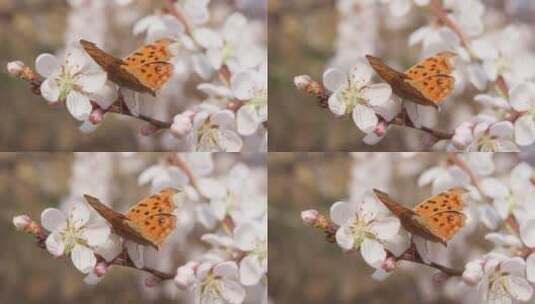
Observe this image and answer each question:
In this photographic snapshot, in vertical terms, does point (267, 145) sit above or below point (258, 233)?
above

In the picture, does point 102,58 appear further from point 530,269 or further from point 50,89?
point 530,269

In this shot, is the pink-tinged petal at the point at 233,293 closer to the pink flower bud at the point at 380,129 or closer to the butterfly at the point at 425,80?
the pink flower bud at the point at 380,129

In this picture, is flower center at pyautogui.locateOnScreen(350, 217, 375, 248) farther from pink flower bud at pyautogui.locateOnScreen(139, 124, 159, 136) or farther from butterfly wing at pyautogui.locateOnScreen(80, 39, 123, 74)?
butterfly wing at pyautogui.locateOnScreen(80, 39, 123, 74)

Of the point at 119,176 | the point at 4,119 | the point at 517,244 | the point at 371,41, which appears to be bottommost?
the point at 517,244

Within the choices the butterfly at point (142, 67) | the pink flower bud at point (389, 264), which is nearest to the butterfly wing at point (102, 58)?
the butterfly at point (142, 67)

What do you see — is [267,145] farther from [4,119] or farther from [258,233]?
[4,119]

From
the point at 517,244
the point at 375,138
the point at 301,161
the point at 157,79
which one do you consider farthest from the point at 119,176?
the point at 517,244
